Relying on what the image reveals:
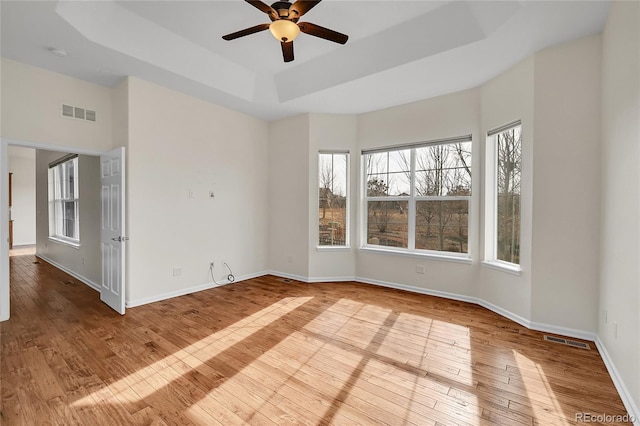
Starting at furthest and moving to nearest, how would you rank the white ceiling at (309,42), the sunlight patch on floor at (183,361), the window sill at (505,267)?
the window sill at (505,267) → the white ceiling at (309,42) → the sunlight patch on floor at (183,361)

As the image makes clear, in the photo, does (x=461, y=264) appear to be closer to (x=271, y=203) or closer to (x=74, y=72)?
(x=271, y=203)

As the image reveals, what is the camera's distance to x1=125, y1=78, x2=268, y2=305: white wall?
12.1 ft

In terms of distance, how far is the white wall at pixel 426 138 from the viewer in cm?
388

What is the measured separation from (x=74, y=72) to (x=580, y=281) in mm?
6059

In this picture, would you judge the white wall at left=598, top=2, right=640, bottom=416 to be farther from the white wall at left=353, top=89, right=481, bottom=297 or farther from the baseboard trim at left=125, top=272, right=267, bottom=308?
the baseboard trim at left=125, top=272, right=267, bottom=308

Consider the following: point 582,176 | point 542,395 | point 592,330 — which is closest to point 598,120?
point 582,176

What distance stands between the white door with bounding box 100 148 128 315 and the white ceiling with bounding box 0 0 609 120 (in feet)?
3.73

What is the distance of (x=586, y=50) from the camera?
2.74 meters

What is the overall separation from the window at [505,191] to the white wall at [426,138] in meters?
0.18

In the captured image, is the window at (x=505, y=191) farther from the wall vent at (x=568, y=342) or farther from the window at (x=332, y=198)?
the window at (x=332, y=198)

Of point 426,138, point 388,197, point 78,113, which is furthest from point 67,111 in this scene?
point 426,138

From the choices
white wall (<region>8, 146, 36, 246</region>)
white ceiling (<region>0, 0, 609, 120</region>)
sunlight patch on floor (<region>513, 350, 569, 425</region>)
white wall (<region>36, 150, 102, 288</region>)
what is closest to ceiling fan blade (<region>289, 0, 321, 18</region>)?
white ceiling (<region>0, 0, 609, 120</region>)

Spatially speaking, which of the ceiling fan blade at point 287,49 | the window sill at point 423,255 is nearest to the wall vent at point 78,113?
the ceiling fan blade at point 287,49

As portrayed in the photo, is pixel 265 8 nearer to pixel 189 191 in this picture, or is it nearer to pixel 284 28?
pixel 284 28
